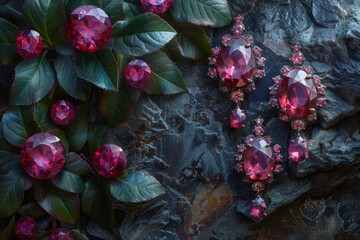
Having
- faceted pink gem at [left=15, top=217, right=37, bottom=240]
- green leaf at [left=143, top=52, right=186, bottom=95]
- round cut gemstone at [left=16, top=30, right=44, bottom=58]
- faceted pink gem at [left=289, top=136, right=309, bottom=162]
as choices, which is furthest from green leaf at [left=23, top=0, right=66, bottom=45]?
faceted pink gem at [left=289, top=136, right=309, bottom=162]

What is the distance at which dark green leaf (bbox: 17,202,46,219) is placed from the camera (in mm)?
897

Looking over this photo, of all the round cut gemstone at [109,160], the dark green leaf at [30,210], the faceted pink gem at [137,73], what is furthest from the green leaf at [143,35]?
the dark green leaf at [30,210]

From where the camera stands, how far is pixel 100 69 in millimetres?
880

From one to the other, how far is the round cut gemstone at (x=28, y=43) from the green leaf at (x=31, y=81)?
2 centimetres

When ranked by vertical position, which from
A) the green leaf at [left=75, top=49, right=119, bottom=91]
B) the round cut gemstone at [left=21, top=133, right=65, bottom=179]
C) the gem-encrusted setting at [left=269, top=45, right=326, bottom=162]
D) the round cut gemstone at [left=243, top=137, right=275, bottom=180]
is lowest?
the round cut gemstone at [left=243, top=137, right=275, bottom=180]

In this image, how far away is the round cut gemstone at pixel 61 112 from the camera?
2.94 feet

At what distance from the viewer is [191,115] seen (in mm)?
959

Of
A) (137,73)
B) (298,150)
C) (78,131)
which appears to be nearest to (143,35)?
(137,73)

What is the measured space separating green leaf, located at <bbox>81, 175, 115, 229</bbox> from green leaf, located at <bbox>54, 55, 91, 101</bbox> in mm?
117

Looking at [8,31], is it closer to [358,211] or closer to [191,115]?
[191,115]

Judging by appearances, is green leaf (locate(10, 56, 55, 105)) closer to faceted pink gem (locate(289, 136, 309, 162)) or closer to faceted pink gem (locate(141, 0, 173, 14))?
faceted pink gem (locate(141, 0, 173, 14))

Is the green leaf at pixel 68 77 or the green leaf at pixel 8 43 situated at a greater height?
the green leaf at pixel 8 43

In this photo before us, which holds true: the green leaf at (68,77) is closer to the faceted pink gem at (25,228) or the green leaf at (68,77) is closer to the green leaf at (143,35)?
the green leaf at (143,35)

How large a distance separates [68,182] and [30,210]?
0.07 m
